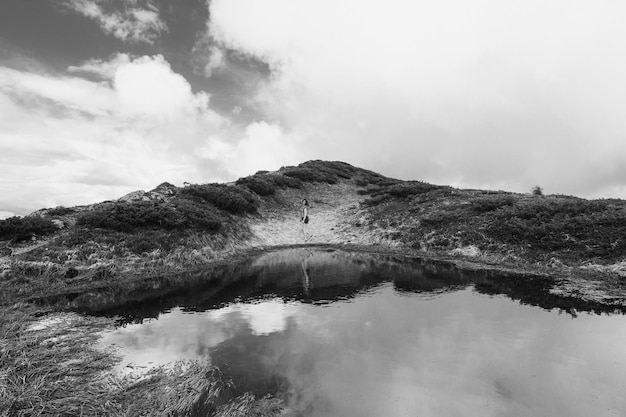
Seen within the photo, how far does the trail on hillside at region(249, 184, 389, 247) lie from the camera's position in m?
34.6

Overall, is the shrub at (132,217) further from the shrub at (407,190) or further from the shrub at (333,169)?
the shrub at (333,169)

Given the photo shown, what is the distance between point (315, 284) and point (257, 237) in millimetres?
15175

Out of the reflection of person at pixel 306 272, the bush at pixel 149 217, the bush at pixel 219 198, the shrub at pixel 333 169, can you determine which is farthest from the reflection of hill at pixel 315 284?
the shrub at pixel 333 169

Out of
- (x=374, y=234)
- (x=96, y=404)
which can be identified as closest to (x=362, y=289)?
(x=96, y=404)

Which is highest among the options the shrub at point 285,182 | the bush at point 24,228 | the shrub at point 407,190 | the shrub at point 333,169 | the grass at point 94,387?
the shrub at point 333,169

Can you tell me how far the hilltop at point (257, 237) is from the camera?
1778 cm

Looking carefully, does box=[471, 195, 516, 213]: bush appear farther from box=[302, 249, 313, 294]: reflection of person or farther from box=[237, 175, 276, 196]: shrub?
box=[237, 175, 276, 196]: shrub

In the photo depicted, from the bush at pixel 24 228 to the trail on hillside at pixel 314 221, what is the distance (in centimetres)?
1596

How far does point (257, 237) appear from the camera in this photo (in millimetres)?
33312

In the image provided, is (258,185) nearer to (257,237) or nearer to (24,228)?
(257,237)

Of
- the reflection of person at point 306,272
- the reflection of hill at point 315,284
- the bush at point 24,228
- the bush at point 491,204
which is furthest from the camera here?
the bush at point 491,204

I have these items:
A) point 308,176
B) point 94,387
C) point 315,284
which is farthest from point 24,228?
point 308,176

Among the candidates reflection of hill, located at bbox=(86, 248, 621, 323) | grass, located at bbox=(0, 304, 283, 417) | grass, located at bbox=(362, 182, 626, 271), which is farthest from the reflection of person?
grass, located at bbox=(0, 304, 283, 417)

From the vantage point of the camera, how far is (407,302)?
15.7m
